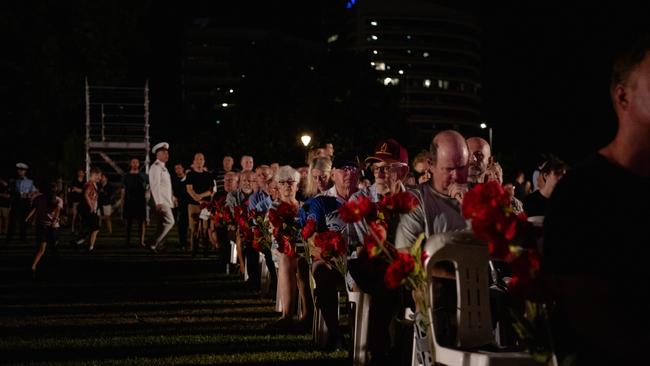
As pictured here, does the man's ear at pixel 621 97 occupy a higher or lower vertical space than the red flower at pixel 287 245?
higher

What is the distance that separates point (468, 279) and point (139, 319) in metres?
6.59

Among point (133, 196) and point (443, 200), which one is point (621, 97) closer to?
point (443, 200)

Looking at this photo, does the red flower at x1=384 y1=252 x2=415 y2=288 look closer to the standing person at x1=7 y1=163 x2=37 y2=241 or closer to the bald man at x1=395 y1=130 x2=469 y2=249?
the bald man at x1=395 y1=130 x2=469 y2=249

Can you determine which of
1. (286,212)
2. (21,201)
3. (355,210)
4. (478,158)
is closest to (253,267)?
(286,212)

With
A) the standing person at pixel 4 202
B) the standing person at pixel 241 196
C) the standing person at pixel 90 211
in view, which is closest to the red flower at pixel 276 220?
the standing person at pixel 241 196

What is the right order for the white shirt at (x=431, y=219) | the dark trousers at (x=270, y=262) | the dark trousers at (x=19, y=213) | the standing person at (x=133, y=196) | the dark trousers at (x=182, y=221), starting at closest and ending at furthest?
the white shirt at (x=431, y=219), the dark trousers at (x=270, y=262), the dark trousers at (x=182, y=221), the standing person at (x=133, y=196), the dark trousers at (x=19, y=213)

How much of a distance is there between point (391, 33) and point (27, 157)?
11979 centimetres

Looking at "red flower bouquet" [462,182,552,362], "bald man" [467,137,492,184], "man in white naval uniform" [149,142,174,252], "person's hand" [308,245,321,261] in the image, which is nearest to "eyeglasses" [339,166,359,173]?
"person's hand" [308,245,321,261]

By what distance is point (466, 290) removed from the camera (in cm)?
466

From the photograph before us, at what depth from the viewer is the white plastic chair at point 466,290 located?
4.49 meters

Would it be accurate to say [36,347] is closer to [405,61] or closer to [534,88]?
[534,88]

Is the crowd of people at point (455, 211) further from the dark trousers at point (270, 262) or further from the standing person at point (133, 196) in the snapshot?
the standing person at point (133, 196)

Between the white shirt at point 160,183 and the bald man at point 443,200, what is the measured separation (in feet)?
47.3

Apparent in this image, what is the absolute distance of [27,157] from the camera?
56719 millimetres
